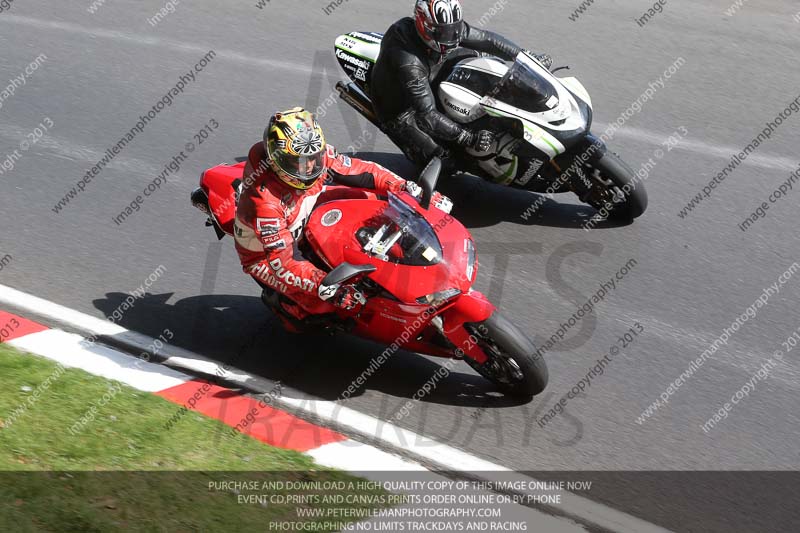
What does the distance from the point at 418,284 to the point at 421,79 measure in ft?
9.41

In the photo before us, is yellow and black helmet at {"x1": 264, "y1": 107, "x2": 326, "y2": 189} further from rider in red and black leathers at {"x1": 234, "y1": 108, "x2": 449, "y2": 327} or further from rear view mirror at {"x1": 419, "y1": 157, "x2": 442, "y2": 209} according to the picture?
rear view mirror at {"x1": 419, "y1": 157, "x2": 442, "y2": 209}

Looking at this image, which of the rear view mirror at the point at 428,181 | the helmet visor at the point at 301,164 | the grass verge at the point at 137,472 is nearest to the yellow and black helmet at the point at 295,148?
the helmet visor at the point at 301,164

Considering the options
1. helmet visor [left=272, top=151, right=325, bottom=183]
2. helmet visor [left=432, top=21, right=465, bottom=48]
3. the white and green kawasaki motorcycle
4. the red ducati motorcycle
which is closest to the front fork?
the red ducati motorcycle

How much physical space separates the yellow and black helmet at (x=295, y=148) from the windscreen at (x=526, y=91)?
2.49 m

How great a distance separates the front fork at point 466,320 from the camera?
6.17 m

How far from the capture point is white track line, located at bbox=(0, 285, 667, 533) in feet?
17.8

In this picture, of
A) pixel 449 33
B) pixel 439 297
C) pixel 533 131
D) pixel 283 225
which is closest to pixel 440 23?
pixel 449 33

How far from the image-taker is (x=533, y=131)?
8.14 meters

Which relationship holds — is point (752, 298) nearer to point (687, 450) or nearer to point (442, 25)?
point (687, 450)

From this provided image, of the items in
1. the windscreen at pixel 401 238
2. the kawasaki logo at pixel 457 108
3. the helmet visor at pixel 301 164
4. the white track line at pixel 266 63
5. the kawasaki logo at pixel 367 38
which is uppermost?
the helmet visor at pixel 301 164

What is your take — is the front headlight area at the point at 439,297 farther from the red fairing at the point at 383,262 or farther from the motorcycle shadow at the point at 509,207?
the motorcycle shadow at the point at 509,207

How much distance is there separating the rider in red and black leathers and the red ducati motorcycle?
136mm

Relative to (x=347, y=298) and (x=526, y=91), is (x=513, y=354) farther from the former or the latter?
(x=526, y=91)

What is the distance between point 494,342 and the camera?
618cm
